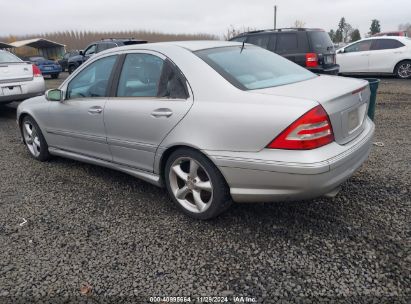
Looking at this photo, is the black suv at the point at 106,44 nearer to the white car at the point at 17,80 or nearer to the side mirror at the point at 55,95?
the white car at the point at 17,80

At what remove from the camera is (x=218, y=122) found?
100 inches

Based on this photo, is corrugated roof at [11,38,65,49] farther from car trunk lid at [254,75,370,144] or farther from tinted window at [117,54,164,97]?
car trunk lid at [254,75,370,144]

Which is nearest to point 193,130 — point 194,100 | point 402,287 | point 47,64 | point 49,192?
point 194,100

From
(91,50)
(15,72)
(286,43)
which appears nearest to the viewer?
(15,72)

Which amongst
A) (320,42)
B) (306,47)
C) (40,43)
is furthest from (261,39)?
(40,43)

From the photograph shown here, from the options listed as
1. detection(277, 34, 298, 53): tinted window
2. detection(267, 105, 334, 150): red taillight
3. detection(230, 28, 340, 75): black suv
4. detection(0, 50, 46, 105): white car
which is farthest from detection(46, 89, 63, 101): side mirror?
detection(277, 34, 298, 53): tinted window

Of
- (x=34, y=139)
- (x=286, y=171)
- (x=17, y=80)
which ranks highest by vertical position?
(x=17, y=80)

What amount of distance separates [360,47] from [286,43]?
14.7 ft

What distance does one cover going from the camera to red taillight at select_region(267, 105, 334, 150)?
2320 mm

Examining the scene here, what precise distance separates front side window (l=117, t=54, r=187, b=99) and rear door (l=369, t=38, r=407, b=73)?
10649mm

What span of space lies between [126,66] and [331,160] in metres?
2.10

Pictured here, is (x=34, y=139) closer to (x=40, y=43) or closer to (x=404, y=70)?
(x=404, y=70)

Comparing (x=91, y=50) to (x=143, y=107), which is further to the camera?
(x=91, y=50)

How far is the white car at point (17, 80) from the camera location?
6926 millimetres
